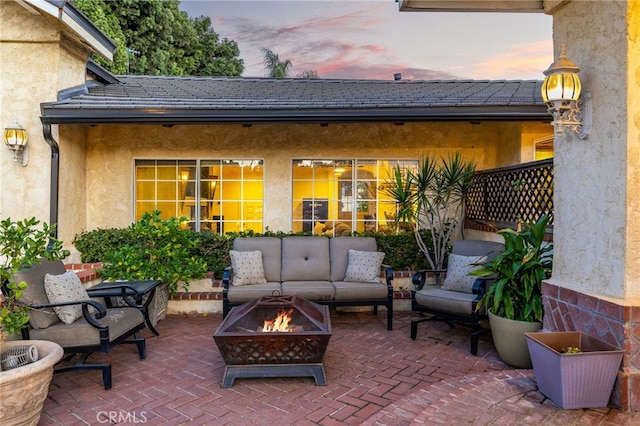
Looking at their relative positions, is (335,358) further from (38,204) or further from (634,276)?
(38,204)

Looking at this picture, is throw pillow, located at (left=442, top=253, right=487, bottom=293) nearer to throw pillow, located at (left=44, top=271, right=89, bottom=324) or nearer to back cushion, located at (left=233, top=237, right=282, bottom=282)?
back cushion, located at (left=233, top=237, right=282, bottom=282)

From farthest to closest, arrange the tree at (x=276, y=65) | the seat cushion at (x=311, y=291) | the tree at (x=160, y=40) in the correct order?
the tree at (x=276, y=65) < the tree at (x=160, y=40) < the seat cushion at (x=311, y=291)

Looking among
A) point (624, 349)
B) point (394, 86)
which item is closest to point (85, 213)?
point (394, 86)

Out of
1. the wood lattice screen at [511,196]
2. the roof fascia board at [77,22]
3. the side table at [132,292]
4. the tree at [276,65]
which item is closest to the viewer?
the side table at [132,292]

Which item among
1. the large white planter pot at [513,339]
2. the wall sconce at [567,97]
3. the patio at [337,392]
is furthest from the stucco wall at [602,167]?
the patio at [337,392]

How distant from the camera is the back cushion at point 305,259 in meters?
5.34

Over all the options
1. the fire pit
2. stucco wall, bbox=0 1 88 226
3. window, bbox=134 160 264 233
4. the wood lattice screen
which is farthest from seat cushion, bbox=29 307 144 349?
the wood lattice screen

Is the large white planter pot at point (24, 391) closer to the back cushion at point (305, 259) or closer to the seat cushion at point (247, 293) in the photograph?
the seat cushion at point (247, 293)

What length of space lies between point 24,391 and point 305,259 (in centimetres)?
345

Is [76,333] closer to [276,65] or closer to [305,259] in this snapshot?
[305,259]

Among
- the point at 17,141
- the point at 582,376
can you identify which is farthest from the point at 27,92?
the point at 582,376

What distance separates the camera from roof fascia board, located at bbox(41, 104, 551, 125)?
524cm

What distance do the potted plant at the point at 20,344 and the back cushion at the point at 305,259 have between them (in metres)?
2.77

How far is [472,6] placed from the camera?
3.47 m
